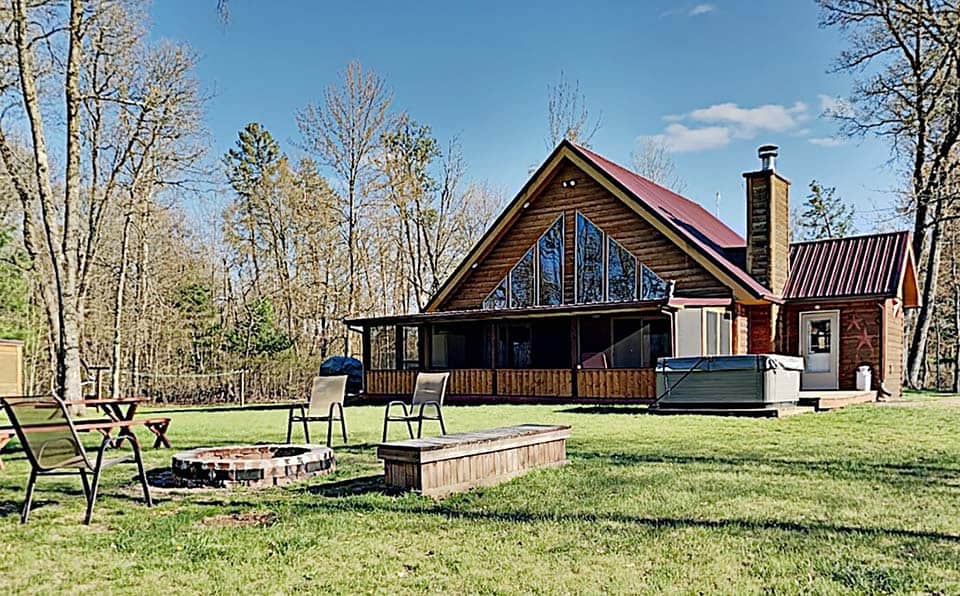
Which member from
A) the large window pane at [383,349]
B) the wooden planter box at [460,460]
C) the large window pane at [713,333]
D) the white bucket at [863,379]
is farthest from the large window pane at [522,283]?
the wooden planter box at [460,460]

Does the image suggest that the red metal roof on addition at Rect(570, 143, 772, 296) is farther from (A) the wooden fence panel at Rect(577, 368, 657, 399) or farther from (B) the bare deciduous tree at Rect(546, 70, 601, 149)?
(B) the bare deciduous tree at Rect(546, 70, 601, 149)

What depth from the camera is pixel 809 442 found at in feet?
30.3

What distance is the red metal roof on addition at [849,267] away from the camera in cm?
1836

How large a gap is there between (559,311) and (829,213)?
75.2 feet

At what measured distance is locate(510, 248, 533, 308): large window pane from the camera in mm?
20844

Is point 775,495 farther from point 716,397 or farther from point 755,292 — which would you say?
point 755,292

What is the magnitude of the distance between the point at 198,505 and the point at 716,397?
9.71m

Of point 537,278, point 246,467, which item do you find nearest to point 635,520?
point 246,467

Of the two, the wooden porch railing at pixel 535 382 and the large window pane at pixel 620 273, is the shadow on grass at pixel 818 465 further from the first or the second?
the large window pane at pixel 620 273

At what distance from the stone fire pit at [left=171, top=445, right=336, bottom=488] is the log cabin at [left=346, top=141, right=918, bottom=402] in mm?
10277

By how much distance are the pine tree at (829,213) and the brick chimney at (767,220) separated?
18.4 m

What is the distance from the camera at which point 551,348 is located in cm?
1984

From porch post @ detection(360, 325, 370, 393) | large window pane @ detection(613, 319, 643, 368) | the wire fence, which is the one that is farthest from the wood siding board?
the wire fence

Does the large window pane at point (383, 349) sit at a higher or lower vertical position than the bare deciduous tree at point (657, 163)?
lower
